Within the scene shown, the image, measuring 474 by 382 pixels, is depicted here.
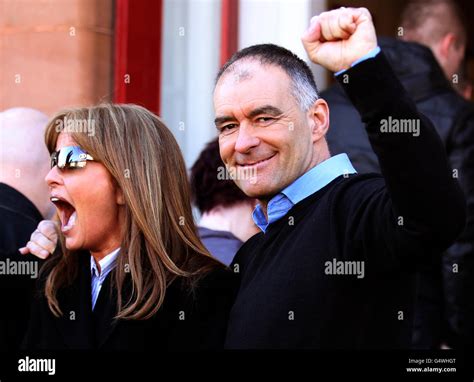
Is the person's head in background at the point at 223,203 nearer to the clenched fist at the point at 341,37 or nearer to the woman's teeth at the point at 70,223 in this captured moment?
the woman's teeth at the point at 70,223

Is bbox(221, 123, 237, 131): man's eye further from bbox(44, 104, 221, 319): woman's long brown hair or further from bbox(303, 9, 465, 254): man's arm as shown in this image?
bbox(303, 9, 465, 254): man's arm

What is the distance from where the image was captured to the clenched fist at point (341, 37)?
2291 millimetres

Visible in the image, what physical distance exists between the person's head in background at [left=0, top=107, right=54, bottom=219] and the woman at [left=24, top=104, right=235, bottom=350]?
65 cm

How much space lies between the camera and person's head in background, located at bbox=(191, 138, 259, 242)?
3.95m

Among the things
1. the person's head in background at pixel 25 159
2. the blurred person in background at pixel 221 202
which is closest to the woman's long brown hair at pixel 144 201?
the person's head in background at pixel 25 159

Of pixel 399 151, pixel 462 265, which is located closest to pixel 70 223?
pixel 399 151

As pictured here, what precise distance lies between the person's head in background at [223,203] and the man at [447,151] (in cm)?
53

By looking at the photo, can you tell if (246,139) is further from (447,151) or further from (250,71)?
(447,151)

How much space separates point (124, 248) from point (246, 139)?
1.88 ft

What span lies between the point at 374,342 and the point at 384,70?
0.70 meters

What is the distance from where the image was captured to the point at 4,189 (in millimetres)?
3744

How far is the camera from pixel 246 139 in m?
2.74

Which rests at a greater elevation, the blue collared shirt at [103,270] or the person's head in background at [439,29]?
the person's head in background at [439,29]

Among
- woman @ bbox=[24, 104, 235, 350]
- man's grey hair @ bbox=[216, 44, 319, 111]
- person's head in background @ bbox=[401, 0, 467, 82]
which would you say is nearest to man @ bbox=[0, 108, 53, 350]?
woman @ bbox=[24, 104, 235, 350]
